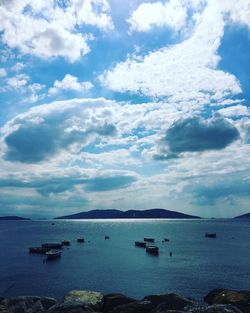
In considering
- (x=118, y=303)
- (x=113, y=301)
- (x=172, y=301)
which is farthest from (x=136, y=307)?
(x=113, y=301)

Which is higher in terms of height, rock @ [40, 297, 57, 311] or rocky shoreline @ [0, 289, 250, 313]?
rocky shoreline @ [0, 289, 250, 313]

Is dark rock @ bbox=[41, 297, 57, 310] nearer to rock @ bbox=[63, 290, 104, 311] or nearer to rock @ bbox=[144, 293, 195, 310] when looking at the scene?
rock @ bbox=[63, 290, 104, 311]

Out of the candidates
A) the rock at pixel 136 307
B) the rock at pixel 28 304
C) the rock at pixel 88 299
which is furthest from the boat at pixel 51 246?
the rock at pixel 136 307

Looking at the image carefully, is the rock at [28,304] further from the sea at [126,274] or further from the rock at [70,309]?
the sea at [126,274]

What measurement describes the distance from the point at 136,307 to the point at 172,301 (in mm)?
3202

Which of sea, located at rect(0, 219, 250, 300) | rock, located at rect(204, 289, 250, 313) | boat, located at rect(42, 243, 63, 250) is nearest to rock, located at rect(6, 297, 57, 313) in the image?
sea, located at rect(0, 219, 250, 300)

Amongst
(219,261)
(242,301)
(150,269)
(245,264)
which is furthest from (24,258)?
(242,301)

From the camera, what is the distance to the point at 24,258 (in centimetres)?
9688

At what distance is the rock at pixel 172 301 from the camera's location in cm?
2938

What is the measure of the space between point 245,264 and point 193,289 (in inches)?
1310

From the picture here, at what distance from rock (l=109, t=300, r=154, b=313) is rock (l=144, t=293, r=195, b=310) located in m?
0.82

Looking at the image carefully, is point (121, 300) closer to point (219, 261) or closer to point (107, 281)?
point (107, 281)

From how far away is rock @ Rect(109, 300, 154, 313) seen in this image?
29.6 metres

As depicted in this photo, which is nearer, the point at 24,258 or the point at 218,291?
the point at 218,291
